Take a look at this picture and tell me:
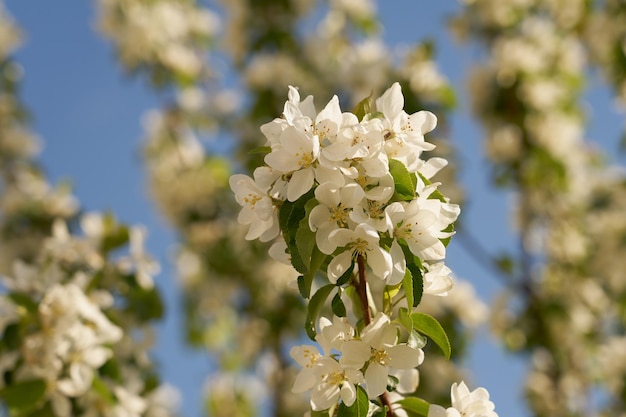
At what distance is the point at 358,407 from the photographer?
3.82 ft

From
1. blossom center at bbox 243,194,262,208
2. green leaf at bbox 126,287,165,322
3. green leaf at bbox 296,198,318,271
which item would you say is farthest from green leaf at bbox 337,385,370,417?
green leaf at bbox 126,287,165,322

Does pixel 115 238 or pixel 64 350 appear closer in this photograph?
pixel 64 350

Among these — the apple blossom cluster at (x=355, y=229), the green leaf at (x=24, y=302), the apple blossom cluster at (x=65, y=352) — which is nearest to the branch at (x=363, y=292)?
the apple blossom cluster at (x=355, y=229)

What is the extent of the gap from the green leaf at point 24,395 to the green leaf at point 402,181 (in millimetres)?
1443

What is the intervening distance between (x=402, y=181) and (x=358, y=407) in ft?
1.19

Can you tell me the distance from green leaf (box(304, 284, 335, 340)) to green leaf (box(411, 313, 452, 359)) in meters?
0.15

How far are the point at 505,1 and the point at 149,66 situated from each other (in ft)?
9.84

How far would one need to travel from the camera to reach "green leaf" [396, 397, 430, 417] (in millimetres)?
1242

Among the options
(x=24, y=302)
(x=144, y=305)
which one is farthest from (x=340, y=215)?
(x=144, y=305)

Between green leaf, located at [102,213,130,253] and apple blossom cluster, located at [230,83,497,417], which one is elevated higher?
green leaf, located at [102,213,130,253]

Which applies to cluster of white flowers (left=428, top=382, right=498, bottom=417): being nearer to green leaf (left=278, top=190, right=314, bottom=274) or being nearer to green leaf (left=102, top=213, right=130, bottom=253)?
green leaf (left=278, top=190, right=314, bottom=274)

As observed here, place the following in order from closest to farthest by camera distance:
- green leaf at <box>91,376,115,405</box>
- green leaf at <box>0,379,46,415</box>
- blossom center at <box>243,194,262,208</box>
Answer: blossom center at <box>243,194,262,208</box>, green leaf at <box>0,379,46,415</box>, green leaf at <box>91,376,115,405</box>

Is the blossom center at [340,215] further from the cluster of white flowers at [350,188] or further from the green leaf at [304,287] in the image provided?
the green leaf at [304,287]

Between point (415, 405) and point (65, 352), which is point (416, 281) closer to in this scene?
point (415, 405)
